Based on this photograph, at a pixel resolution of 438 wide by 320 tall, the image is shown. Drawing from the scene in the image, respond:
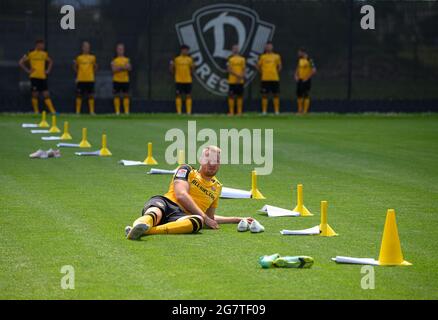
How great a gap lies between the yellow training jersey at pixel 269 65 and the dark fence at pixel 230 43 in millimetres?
765

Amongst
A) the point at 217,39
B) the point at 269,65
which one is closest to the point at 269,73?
the point at 269,65

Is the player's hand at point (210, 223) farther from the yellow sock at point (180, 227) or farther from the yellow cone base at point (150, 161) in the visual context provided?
the yellow cone base at point (150, 161)

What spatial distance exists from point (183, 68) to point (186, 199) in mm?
24287

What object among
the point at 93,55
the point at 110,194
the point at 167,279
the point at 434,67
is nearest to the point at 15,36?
the point at 93,55

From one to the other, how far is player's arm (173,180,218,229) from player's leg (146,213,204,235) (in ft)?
0.51

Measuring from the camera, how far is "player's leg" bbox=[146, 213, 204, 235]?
11.6 m

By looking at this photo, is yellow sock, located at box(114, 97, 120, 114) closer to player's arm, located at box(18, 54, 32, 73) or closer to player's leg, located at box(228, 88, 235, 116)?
player's arm, located at box(18, 54, 32, 73)

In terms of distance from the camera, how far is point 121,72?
35406mm

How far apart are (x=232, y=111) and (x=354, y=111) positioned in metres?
5.06

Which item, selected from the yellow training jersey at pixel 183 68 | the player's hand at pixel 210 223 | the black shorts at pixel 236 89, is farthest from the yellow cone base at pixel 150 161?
the black shorts at pixel 236 89

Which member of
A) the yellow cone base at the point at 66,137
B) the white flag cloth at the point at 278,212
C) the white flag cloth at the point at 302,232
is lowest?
the yellow cone base at the point at 66,137

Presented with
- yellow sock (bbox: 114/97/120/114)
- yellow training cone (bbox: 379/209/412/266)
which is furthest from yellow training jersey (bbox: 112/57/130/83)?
yellow training cone (bbox: 379/209/412/266)

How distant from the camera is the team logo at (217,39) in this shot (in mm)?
36625

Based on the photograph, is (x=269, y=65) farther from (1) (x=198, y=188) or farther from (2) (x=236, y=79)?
(1) (x=198, y=188)
